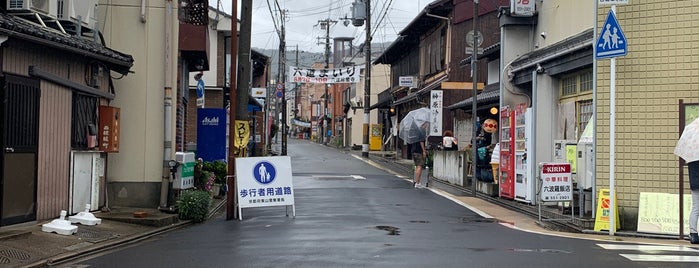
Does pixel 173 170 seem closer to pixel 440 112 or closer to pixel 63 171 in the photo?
pixel 63 171

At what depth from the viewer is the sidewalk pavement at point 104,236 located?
8.69 m

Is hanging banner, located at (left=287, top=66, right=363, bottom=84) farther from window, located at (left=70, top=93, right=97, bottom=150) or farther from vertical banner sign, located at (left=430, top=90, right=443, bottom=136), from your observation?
window, located at (left=70, top=93, right=97, bottom=150)

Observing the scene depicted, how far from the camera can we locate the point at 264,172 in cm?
1384

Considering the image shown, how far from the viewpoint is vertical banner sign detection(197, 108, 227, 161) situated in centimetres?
2133

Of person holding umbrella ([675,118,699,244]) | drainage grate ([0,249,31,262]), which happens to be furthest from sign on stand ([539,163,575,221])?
drainage grate ([0,249,31,262])

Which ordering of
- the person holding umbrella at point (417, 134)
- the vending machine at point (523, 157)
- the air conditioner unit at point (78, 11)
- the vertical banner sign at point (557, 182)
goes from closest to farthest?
the air conditioner unit at point (78, 11)
the vertical banner sign at point (557, 182)
the vending machine at point (523, 157)
the person holding umbrella at point (417, 134)

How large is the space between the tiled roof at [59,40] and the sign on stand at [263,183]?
292 centimetres

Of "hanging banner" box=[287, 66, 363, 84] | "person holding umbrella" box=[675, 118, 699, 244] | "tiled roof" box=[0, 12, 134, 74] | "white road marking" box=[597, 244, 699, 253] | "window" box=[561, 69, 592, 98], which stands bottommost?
"white road marking" box=[597, 244, 699, 253]

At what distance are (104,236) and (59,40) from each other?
3.16 meters

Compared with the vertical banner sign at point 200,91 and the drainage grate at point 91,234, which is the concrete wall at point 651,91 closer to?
the drainage grate at point 91,234

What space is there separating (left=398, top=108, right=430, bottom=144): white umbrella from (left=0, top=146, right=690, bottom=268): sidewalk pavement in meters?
9.91

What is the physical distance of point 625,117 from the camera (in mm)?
11695

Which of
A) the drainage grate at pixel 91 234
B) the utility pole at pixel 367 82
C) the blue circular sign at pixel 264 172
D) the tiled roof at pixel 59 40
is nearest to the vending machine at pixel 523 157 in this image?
the blue circular sign at pixel 264 172

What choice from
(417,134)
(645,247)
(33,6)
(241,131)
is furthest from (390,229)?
(417,134)
